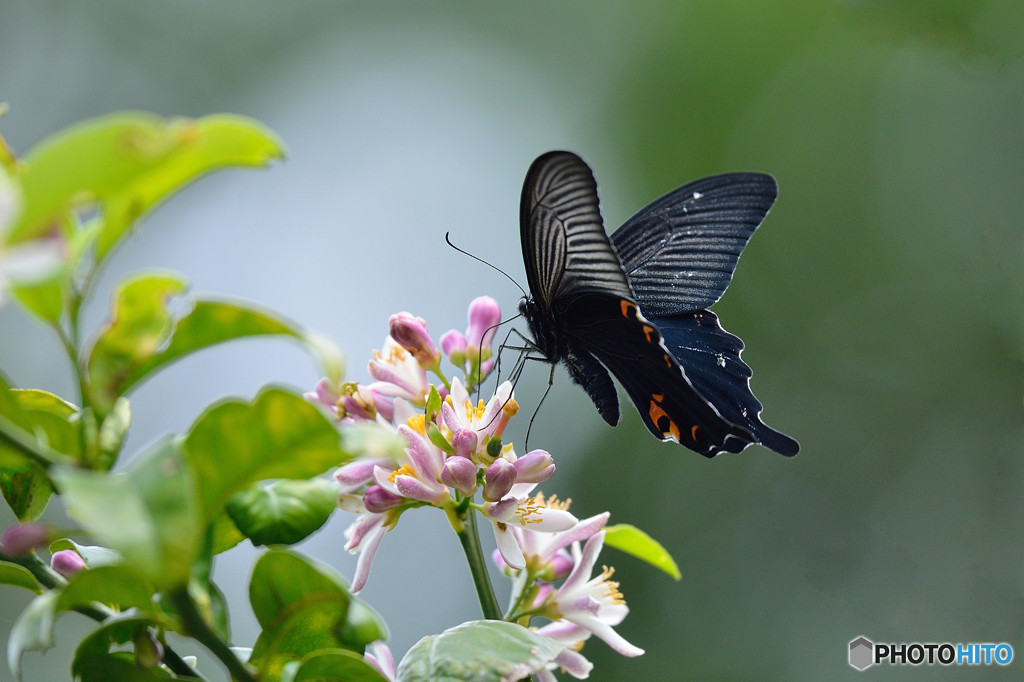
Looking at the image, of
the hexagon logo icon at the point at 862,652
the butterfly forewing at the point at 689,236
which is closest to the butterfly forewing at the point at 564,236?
the butterfly forewing at the point at 689,236

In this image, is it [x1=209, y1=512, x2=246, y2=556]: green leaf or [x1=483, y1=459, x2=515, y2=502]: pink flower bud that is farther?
[x1=483, y1=459, x2=515, y2=502]: pink flower bud

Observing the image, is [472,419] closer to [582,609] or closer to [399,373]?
[399,373]

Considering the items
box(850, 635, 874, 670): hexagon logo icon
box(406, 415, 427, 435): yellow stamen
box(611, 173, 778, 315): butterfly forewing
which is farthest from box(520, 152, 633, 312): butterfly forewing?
box(850, 635, 874, 670): hexagon logo icon

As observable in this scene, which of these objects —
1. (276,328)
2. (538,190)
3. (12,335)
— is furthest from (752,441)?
(12,335)

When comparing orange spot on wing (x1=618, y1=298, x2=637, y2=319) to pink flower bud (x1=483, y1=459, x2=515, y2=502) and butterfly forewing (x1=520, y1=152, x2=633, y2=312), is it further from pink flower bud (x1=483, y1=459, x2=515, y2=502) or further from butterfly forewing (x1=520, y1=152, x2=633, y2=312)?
pink flower bud (x1=483, y1=459, x2=515, y2=502)

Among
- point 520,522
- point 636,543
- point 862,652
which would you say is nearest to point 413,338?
point 520,522

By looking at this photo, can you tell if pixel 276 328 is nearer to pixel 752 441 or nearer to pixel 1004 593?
pixel 752 441
